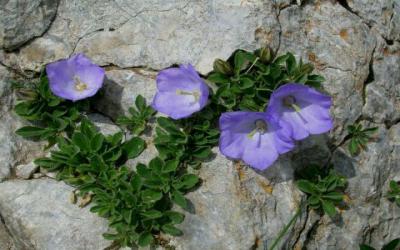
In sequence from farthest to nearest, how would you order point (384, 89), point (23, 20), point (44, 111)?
point (384, 89) < point (23, 20) < point (44, 111)

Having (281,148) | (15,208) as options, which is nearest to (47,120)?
(15,208)

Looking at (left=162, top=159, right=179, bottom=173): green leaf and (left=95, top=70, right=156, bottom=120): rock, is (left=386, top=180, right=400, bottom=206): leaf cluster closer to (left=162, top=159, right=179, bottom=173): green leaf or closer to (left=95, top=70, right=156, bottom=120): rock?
(left=162, top=159, right=179, bottom=173): green leaf

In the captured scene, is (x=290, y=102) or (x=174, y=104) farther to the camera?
(x=174, y=104)

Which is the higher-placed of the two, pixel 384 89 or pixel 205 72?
pixel 205 72

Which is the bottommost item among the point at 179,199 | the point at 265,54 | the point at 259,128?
the point at 179,199

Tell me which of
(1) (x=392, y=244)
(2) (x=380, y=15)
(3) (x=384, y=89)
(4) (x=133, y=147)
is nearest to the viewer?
(4) (x=133, y=147)

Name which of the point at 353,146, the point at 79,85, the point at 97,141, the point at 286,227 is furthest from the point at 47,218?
the point at 353,146

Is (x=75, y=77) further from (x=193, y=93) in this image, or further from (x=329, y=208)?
(x=329, y=208)
